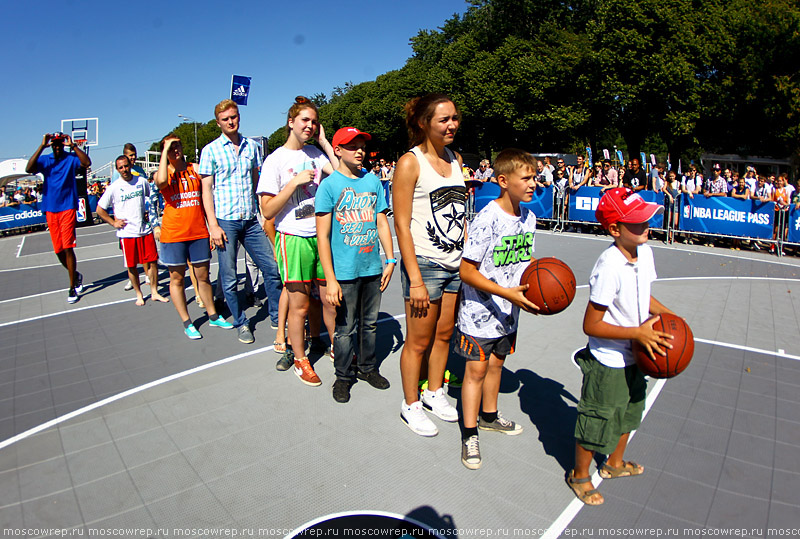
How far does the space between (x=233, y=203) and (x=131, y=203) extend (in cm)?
289

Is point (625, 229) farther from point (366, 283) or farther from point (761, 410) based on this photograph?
point (761, 410)

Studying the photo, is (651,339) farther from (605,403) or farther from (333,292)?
(333,292)

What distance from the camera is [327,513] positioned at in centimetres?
279

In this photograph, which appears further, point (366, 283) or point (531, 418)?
point (366, 283)

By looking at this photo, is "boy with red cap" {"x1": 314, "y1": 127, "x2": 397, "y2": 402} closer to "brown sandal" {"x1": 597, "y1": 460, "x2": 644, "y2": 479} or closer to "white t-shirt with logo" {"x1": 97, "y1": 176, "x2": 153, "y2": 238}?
"brown sandal" {"x1": 597, "y1": 460, "x2": 644, "y2": 479}

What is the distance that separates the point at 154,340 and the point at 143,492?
302cm

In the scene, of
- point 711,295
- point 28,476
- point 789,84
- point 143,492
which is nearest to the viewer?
point 143,492

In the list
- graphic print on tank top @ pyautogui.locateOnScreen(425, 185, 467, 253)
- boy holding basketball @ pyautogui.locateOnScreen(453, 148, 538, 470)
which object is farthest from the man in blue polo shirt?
boy holding basketball @ pyautogui.locateOnScreen(453, 148, 538, 470)

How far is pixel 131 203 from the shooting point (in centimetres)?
730

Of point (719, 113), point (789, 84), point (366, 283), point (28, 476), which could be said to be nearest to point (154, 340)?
point (28, 476)

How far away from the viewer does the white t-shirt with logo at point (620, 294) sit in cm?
271

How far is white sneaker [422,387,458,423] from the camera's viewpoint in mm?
3818

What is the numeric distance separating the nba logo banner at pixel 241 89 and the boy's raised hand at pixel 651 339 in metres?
9.34

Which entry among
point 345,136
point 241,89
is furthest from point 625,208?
point 241,89
